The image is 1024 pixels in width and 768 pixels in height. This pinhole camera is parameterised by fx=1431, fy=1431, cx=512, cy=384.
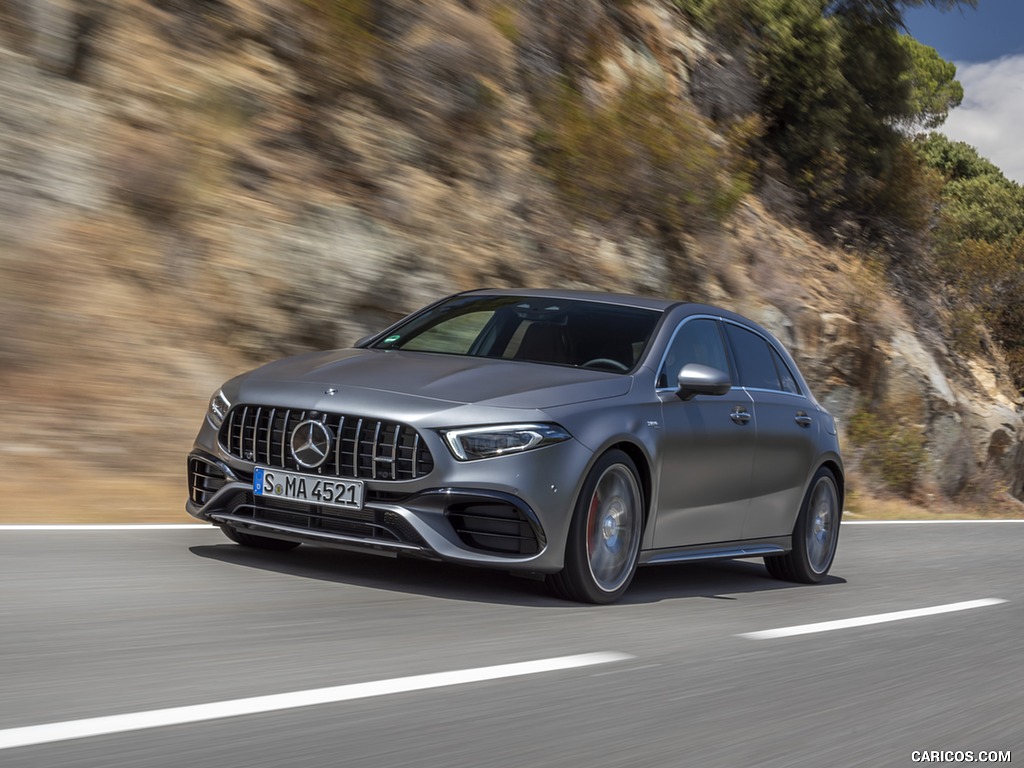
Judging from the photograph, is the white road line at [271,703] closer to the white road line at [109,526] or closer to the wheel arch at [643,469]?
the wheel arch at [643,469]

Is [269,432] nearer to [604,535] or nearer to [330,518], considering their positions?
[330,518]

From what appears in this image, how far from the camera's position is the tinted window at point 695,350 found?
24.4ft

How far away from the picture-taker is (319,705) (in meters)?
4.28

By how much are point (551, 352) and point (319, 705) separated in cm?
351

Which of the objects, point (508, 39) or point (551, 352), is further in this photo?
point (508, 39)

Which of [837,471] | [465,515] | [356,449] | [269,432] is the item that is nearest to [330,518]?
[356,449]

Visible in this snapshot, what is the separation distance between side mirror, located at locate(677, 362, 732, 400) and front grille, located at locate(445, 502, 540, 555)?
4.73ft

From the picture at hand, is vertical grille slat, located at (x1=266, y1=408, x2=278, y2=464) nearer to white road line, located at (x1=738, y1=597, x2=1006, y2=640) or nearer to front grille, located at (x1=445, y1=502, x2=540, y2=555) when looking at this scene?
front grille, located at (x1=445, y1=502, x2=540, y2=555)

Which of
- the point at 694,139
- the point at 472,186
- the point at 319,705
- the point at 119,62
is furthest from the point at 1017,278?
the point at 319,705

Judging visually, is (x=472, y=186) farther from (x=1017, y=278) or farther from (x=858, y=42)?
(x=1017, y=278)

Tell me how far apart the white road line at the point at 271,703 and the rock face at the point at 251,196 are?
5.03m

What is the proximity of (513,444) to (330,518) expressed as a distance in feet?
2.85

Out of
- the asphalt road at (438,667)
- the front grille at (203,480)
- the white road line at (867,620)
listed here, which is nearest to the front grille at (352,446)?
the front grille at (203,480)

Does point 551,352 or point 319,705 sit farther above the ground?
point 551,352
